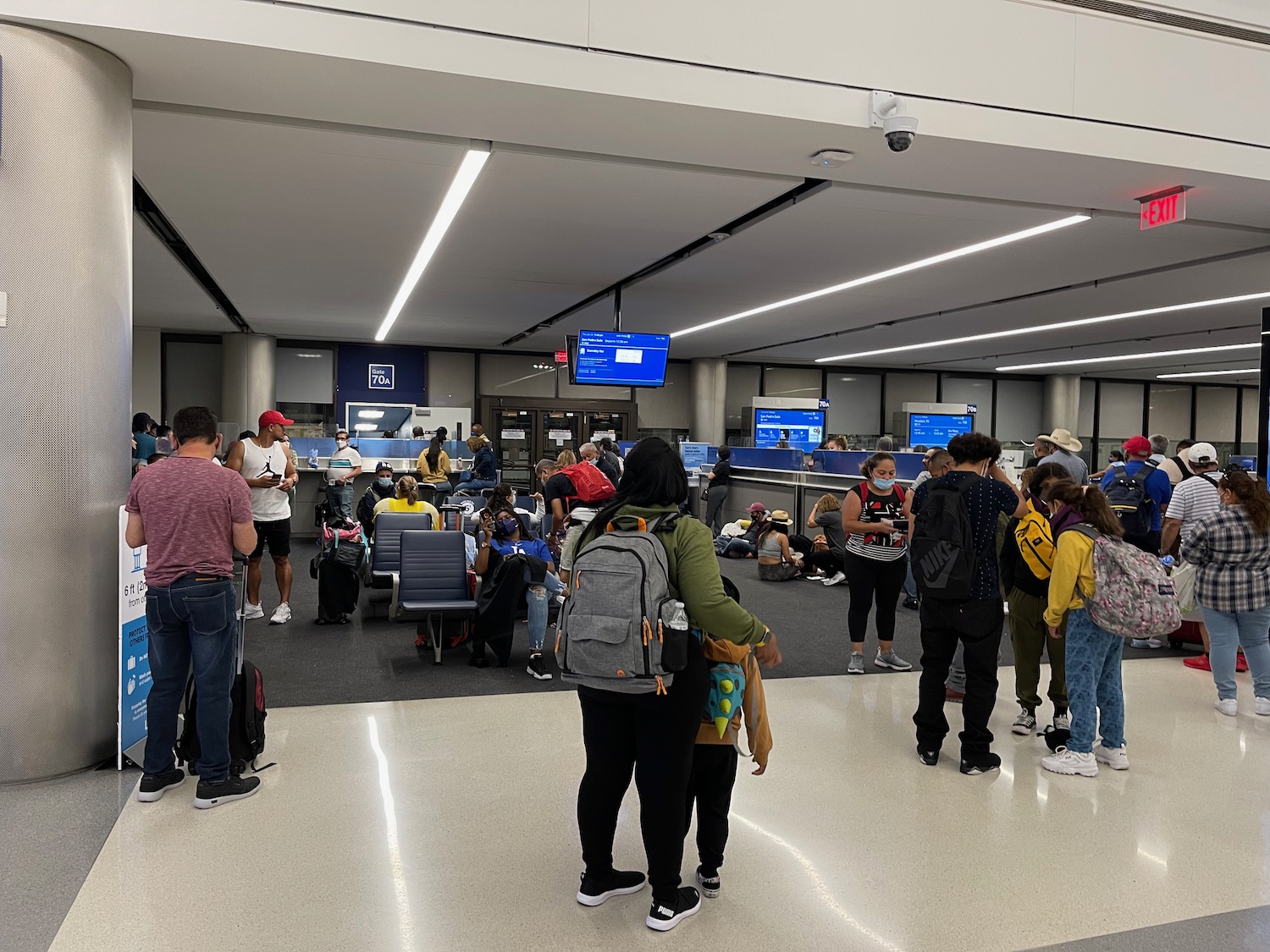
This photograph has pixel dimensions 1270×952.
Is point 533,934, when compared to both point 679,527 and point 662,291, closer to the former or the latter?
point 679,527

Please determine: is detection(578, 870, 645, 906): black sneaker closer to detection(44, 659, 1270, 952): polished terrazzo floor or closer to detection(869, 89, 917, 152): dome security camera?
detection(44, 659, 1270, 952): polished terrazzo floor

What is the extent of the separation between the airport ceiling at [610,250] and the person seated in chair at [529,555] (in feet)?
7.56

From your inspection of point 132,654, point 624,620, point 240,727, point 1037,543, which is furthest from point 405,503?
point 624,620

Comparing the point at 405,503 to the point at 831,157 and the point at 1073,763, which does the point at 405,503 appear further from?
the point at 1073,763

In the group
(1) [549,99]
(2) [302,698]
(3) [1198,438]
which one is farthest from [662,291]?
(3) [1198,438]

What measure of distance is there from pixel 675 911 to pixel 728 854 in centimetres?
56

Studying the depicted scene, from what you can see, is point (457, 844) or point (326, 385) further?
point (326, 385)

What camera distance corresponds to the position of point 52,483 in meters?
3.63

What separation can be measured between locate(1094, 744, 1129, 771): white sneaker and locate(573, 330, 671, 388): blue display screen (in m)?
7.46

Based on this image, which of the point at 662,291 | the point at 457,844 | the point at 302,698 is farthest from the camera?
the point at 662,291

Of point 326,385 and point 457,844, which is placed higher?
point 326,385

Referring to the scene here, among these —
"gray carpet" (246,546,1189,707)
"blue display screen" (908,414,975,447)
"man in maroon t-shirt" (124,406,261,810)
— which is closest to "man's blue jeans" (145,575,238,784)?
"man in maroon t-shirt" (124,406,261,810)

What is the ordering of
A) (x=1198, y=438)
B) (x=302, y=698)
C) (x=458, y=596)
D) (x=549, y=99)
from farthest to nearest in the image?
(x=1198, y=438) < (x=458, y=596) < (x=302, y=698) < (x=549, y=99)

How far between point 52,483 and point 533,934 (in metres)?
2.67
